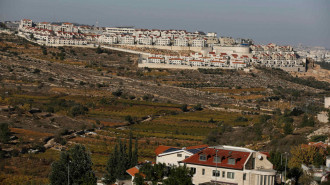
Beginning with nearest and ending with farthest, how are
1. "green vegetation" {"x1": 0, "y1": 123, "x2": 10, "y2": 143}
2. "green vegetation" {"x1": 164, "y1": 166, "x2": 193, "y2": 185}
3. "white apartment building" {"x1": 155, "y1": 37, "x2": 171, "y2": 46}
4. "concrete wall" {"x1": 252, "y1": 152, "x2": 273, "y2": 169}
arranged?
"green vegetation" {"x1": 164, "y1": 166, "x2": 193, "y2": 185}
"concrete wall" {"x1": 252, "y1": 152, "x2": 273, "y2": 169}
"green vegetation" {"x1": 0, "y1": 123, "x2": 10, "y2": 143}
"white apartment building" {"x1": 155, "y1": 37, "x2": 171, "y2": 46}

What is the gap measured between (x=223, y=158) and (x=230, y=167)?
631mm

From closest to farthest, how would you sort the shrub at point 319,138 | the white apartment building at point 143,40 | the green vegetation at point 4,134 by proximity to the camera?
the shrub at point 319,138 < the green vegetation at point 4,134 < the white apartment building at point 143,40

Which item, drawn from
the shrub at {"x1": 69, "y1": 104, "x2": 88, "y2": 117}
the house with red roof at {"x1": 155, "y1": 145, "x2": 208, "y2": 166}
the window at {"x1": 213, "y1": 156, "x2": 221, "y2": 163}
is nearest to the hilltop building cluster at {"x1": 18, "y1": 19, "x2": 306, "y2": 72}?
the shrub at {"x1": 69, "y1": 104, "x2": 88, "y2": 117}

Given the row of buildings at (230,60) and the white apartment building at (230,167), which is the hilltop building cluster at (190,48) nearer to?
the row of buildings at (230,60)

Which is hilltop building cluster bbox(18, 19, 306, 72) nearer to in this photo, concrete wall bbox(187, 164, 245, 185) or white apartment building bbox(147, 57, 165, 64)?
white apartment building bbox(147, 57, 165, 64)

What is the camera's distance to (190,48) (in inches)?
3474

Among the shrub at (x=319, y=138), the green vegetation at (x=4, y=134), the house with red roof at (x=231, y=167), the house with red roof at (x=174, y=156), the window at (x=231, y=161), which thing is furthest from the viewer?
the green vegetation at (x=4, y=134)

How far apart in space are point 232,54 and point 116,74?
72.2 feet

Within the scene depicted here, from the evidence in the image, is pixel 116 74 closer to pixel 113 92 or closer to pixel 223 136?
pixel 113 92

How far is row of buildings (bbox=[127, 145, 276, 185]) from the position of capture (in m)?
18.7

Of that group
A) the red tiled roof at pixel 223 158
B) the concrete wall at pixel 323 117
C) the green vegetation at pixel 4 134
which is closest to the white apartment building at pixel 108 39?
the green vegetation at pixel 4 134

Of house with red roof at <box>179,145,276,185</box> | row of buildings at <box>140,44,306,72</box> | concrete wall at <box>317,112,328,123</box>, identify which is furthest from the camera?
row of buildings at <box>140,44,306,72</box>

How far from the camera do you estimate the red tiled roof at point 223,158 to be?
18898mm

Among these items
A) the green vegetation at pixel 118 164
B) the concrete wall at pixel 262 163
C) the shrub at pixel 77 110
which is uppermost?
the concrete wall at pixel 262 163
